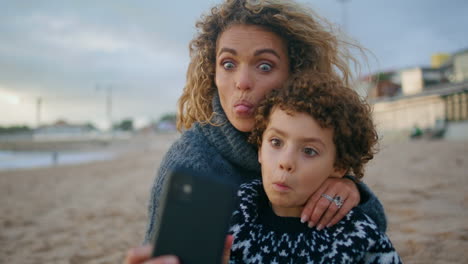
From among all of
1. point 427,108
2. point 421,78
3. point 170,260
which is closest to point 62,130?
point 421,78

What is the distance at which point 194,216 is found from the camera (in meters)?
0.89

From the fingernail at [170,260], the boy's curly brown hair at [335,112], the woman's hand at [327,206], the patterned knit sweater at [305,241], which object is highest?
the boy's curly brown hair at [335,112]

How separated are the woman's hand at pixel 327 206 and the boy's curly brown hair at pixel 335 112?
115 millimetres

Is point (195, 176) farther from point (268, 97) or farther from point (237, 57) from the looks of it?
point (237, 57)

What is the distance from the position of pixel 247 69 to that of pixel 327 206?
0.91m

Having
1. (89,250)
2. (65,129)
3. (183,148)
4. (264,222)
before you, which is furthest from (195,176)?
(65,129)

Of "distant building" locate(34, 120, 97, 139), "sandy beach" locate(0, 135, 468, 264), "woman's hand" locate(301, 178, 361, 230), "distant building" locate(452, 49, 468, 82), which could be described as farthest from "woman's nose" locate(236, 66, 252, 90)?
"distant building" locate(34, 120, 97, 139)

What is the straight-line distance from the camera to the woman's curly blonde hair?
1.99 meters

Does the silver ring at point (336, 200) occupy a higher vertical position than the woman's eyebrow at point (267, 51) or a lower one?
lower

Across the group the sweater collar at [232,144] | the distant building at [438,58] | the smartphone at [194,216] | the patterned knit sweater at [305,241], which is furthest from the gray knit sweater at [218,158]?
the distant building at [438,58]

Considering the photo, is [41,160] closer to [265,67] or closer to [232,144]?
[232,144]

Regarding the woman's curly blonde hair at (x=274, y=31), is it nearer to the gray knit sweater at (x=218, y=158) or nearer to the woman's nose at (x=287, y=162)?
the gray knit sweater at (x=218, y=158)

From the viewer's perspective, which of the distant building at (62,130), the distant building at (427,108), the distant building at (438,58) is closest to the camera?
the distant building at (427,108)

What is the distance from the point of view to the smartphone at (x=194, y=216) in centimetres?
87
